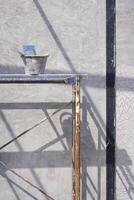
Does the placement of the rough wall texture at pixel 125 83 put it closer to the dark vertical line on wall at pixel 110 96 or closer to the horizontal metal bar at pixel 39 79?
the dark vertical line on wall at pixel 110 96

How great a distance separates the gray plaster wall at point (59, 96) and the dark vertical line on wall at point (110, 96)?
45 millimetres

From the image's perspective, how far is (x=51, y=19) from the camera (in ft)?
15.7

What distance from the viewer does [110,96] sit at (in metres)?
4.83

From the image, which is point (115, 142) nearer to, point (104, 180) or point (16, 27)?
point (104, 180)

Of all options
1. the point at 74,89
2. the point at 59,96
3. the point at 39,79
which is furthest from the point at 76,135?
the point at 59,96

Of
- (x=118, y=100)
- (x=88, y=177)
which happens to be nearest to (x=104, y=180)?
(x=88, y=177)

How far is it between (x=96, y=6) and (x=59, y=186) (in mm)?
1986

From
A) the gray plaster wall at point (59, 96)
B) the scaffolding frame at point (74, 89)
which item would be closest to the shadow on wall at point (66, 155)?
the gray plaster wall at point (59, 96)

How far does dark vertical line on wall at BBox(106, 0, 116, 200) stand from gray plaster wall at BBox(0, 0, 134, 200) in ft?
0.15

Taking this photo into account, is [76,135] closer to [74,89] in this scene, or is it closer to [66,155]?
[74,89]

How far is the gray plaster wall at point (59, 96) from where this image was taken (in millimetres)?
4773

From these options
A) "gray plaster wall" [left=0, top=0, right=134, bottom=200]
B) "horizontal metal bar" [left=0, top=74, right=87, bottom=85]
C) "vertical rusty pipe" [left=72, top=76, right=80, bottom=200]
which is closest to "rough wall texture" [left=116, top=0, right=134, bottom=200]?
"gray plaster wall" [left=0, top=0, right=134, bottom=200]

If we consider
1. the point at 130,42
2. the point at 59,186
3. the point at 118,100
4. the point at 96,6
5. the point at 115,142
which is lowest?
the point at 59,186

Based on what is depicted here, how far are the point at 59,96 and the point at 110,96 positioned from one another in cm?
55
